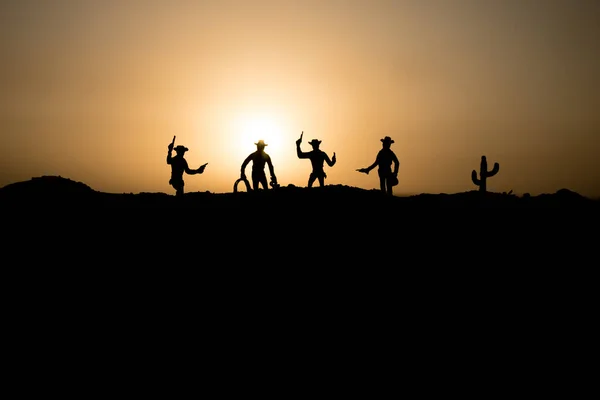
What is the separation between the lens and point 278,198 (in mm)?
15375

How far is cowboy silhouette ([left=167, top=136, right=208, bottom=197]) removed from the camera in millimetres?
→ 17906

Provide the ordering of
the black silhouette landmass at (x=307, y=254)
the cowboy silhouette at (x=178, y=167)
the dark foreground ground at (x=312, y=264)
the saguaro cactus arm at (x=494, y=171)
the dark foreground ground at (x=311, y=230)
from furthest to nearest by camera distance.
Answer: the saguaro cactus arm at (x=494, y=171), the cowboy silhouette at (x=178, y=167), the dark foreground ground at (x=311, y=230), the black silhouette landmass at (x=307, y=254), the dark foreground ground at (x=312, y=264)

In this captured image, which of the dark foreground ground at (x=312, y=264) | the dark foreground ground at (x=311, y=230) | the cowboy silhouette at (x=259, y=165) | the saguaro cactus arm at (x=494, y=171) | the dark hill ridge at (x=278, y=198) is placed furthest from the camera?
the saguaro cactus arm at (x=494, y=171)

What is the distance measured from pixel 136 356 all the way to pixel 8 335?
10.0 feet

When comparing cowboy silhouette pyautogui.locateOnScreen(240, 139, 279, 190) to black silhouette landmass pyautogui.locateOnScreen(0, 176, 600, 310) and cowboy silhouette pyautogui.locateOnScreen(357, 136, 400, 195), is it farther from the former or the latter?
cowboy silhouette pyautogui.locateOnScreen(357, 136, 400, 195)

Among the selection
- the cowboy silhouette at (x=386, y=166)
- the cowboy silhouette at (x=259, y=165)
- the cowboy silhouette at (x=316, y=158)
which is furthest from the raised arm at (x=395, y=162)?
the cowboy silhouette at (x=259, y=165)

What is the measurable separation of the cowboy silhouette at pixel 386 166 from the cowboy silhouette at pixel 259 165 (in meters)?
3.17


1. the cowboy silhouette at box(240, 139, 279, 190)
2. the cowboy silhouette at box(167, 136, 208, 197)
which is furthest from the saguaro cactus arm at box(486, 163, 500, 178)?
the cowboy silhouette at box(167, 136, 208, 197)

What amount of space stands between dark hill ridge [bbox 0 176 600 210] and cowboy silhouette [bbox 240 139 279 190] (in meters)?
0.50

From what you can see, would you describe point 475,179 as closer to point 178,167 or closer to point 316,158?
point 316,158

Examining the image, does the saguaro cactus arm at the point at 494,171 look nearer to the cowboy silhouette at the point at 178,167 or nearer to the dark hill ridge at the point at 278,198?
the dark hill ridge at the point at 278,198

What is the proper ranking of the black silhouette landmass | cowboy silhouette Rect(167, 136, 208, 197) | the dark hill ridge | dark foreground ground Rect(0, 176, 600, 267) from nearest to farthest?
1. the black silhouette landmass
2. dark foreground ground Rect(0, 176, 600, 267)
3. the dark hill ridge
4. cowboy silhouette Rect(167, 136, 208, 197)

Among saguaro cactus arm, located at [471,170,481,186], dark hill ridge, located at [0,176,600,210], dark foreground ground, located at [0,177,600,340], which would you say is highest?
saguaro cactus arm, located at [471,170,481,186]

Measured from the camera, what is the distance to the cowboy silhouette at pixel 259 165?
16.7 metres
